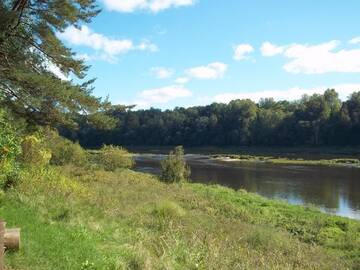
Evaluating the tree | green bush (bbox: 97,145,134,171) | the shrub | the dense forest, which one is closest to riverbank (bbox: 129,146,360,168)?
the dense forest

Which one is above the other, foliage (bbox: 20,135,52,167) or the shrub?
foliage (bbox: 20,135,52,167)

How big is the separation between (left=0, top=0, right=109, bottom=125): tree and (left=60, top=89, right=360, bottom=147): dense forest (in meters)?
86.6

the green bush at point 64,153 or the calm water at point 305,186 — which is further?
the green bush at point 64,153

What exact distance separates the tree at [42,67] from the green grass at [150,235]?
272 centimetres

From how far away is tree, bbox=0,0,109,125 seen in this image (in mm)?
17188

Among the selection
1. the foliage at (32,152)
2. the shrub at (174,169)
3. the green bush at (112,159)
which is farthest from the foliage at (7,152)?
the green bush at (112,159)

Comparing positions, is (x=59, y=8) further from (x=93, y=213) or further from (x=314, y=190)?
(x=314, y=190)

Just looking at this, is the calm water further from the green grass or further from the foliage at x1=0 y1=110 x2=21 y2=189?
the foliage at x1=0 y1=110 x2=21 y2=189

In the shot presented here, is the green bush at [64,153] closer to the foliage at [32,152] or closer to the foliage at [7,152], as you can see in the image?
the foliage at [32,152]

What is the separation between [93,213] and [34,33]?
724 cm

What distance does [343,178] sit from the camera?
56.3 metres

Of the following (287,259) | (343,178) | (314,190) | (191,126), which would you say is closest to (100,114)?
(287,259)

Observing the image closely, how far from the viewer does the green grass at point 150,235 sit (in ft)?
33.6

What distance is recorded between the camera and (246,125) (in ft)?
452
